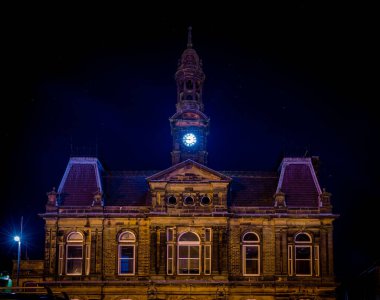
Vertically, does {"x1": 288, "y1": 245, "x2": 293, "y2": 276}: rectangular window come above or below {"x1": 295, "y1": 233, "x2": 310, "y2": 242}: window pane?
below

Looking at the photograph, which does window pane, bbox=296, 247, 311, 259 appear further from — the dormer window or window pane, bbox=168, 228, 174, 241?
the dormer window

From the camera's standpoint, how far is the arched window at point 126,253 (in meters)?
52.7

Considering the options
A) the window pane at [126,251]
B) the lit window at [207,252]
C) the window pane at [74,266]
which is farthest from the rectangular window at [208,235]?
the window pane at [74,266]

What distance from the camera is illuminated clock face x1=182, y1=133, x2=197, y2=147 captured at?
57.0 meters

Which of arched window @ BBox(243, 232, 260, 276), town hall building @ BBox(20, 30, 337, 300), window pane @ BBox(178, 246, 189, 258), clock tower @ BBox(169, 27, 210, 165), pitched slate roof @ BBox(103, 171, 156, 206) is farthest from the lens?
clock tower @ BBox(169, 27, 210, 165)

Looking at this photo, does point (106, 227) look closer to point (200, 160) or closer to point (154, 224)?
point (154, 224)

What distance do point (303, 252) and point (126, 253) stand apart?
43.9 feet

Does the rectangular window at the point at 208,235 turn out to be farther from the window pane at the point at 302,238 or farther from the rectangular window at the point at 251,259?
the window pane at the point at 302,238

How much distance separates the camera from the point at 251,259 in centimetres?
5272

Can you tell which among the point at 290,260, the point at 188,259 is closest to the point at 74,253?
the point at 188,259

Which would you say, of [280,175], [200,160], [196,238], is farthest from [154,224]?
[280,175]

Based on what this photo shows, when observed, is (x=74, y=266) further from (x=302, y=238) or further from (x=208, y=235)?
(x=302, y=238)

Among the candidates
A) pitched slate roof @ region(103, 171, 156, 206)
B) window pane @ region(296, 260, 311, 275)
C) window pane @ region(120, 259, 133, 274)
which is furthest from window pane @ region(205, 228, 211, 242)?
window pane @ region(296, 260, 311, 275)

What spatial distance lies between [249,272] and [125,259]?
9.40 meters
